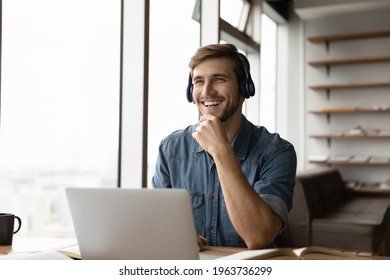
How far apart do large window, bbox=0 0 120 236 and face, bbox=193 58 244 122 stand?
95 centimetres

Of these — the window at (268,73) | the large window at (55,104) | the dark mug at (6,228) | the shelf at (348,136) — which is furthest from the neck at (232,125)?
the shelf at (348,136)

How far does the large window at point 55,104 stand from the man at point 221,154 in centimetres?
85

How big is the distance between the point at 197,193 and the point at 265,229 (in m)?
0.34

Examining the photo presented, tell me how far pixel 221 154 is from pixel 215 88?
0.92ft

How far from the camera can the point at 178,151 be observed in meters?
1.65

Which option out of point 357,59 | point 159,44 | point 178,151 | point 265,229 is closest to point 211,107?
point 178,151

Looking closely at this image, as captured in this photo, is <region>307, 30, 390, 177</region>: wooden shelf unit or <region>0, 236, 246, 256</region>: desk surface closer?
<region>0, 236, 246, 256</region>: desk surface

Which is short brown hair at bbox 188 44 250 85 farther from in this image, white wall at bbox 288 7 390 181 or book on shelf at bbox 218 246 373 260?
white wall at bbox 288 7 390 181

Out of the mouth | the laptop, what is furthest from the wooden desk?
the mouth

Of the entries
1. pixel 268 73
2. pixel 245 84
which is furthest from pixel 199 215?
pixel 268 73

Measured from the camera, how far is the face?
1.57 meters

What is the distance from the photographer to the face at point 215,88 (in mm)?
1569
